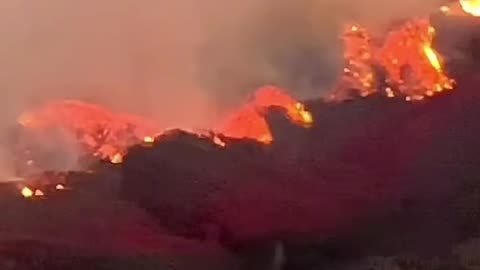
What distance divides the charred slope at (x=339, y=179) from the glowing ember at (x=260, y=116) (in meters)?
0.03

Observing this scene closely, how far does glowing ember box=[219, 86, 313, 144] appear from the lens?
114cm

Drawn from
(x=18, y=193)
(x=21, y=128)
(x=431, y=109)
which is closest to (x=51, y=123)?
(x=21, y=128)

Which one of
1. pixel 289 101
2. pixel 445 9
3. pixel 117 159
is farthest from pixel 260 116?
pixel 445 9

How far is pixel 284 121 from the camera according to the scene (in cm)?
114

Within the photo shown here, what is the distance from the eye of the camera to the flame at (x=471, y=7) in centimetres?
128

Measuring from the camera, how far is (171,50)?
133cm

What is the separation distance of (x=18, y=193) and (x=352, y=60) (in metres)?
0.42

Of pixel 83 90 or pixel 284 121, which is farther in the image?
pixel 83 90

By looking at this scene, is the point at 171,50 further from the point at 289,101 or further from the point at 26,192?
the point at 26,192

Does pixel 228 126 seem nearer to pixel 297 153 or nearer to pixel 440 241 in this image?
pixel 297 153

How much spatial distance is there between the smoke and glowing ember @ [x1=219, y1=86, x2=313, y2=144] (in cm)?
5

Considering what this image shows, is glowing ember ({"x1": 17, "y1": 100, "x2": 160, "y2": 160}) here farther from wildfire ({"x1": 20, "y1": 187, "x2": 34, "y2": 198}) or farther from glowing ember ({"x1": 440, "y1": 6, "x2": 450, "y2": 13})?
glowing ember ({"x1": 440, "y1": 6, "x2": 450, "y2": 13})

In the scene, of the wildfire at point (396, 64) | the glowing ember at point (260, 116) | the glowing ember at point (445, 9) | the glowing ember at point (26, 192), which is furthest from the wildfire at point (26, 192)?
the glowing ember at point (445, 9)

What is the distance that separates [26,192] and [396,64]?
1.40ft
